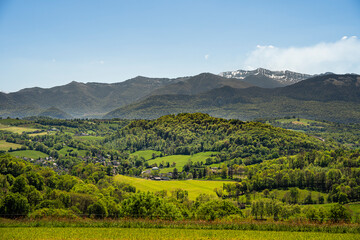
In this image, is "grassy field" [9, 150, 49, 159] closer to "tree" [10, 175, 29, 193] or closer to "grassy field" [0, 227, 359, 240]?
"tree" [10, 175, 29, 193]

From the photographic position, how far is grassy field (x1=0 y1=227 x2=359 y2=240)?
31788 millimetres

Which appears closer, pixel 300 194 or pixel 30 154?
pixel 300 194

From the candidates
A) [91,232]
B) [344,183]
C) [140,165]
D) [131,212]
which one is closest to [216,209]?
[131,212]

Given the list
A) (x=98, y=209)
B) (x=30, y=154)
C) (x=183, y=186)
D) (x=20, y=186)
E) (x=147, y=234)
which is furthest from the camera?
(x=30, y=154)

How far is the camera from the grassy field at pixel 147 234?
3179 centimetres

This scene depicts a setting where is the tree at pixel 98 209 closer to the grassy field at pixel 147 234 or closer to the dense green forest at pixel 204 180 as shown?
the dense green forest at pixel 204 180

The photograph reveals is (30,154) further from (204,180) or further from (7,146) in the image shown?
(204,180)

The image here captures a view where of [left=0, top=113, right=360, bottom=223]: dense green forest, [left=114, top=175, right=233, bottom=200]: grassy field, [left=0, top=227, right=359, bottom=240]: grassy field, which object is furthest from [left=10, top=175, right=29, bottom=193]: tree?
[left=114, top=175, right=233, bottom=200]: grassy field

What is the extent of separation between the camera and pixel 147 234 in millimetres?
33094

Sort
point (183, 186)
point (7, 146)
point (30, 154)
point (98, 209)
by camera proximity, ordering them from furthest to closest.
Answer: point (7, 146), point (30, 154), point (183, 186), point (98, 209)

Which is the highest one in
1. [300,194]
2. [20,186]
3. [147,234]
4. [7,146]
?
[147,234]

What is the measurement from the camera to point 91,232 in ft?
110

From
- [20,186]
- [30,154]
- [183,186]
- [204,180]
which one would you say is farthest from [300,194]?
[30,154]

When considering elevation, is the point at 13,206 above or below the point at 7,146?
above
